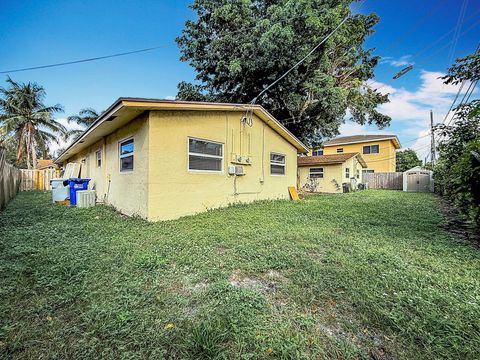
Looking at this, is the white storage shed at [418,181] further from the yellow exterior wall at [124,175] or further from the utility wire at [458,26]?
the yellow exterior wall at [124,175]

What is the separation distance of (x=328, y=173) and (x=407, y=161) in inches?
1196

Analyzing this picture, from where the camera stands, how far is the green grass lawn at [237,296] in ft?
5.75

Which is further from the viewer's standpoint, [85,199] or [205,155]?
[85,199]

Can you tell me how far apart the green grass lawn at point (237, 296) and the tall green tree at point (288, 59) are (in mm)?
8765

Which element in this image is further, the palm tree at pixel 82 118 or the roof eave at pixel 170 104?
the palm tree at pixel 82 118

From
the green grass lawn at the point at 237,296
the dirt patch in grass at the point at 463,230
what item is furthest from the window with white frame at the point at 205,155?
the dirt patch in grass at the point at 463,230

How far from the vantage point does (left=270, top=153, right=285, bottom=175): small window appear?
33.4ft

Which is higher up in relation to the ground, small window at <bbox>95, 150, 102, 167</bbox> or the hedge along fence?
small window at <bbox>95, 150, 102, 167</bbox>

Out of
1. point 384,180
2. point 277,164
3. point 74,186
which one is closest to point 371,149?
point 384,180

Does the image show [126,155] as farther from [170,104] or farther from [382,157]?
[382,157]

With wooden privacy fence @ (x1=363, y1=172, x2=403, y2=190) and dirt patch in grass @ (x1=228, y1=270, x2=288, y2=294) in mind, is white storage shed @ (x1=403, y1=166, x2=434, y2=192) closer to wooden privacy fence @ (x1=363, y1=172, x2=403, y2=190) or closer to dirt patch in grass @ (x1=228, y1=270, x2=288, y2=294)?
wooden privacy fence @ (x1=363, y1=172, x2=403, y2=190)

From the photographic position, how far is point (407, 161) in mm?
38688

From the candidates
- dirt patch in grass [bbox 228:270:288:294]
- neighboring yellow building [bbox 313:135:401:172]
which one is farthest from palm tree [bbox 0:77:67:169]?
neighboring yellow building [bbox 313:135:401:172]

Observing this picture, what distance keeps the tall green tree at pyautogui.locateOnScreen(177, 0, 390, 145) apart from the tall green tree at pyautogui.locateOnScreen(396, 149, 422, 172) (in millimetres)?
30074
